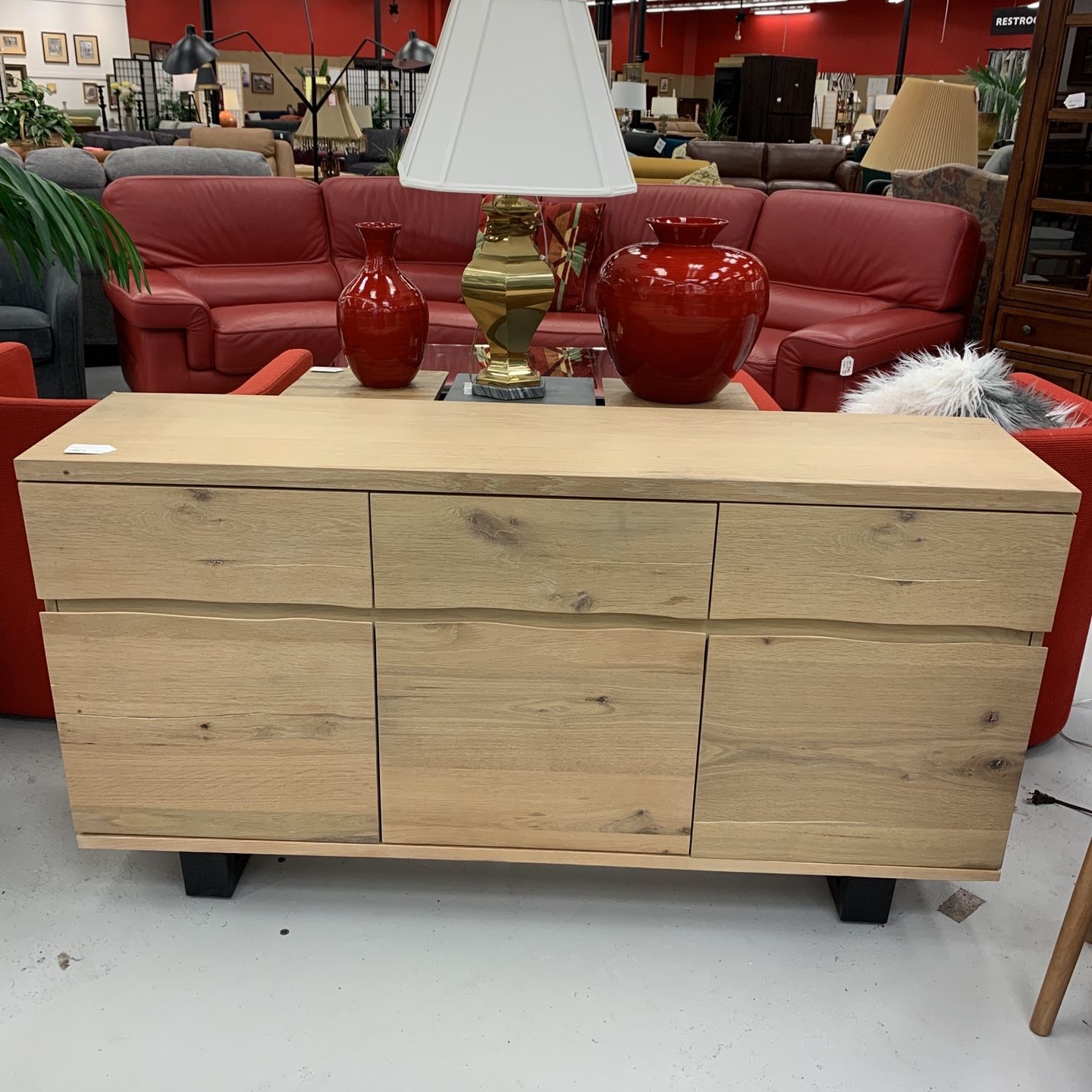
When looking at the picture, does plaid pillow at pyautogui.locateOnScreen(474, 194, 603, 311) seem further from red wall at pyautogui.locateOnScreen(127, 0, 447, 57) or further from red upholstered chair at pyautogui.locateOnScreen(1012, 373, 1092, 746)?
red wall at pyautogui.locateOnScreen(127, 0, 447, 57)

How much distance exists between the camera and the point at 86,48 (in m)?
12.2

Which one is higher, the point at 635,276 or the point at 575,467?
the point at 635,276

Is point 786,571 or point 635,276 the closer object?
point 786,571

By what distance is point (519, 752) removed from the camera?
4.96 feet

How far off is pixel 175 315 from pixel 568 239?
153cm

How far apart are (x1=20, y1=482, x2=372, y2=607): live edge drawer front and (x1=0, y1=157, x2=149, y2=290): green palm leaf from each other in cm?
71

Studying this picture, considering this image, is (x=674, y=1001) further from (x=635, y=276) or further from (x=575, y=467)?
(x=635, y=276)

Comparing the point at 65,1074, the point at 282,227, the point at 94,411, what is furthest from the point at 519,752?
the point at 282,227

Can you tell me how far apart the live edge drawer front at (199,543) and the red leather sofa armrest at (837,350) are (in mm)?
2317

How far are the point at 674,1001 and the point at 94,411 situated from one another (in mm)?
1225

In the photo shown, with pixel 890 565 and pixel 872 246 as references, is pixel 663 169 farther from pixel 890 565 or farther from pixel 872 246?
pixel 890 565

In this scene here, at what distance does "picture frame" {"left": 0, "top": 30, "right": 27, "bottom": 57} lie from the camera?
460 inches

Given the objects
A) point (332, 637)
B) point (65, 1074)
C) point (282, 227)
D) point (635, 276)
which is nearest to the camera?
point (65, 1074)

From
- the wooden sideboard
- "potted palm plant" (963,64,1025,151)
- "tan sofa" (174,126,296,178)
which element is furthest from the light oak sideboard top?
"tan sofa" (174,126,296,178)
